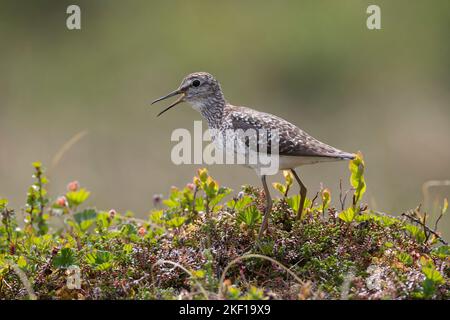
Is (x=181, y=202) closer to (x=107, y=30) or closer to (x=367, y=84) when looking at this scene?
(x=367, y=84)

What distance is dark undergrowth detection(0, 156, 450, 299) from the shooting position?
580cm

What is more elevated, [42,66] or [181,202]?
[42,66]

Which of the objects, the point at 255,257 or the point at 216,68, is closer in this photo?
the point at 255,257

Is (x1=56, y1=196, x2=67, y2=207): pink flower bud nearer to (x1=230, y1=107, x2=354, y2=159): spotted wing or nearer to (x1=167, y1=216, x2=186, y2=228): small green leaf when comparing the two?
(x1=167, y1=216, x2=186, y2=228): small green leaf

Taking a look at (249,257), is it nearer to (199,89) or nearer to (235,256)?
(235,256)

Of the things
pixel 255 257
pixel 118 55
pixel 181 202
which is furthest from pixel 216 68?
pixel 255 257

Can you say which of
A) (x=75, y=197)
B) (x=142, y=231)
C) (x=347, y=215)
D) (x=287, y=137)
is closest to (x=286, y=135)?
(x=287, y=137)

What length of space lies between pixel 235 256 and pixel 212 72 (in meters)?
8.72

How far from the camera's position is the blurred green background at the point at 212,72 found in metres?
13.1

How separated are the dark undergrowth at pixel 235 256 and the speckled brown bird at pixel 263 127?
0.66 ft
